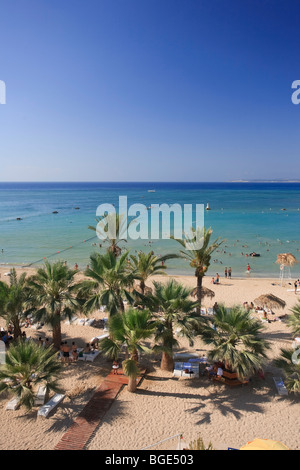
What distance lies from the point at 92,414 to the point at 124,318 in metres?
2.91

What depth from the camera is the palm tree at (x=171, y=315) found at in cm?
929

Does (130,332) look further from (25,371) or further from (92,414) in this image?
(25,371)

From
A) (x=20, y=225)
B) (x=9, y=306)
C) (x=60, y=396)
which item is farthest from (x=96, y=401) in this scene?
(x=20, y=225)

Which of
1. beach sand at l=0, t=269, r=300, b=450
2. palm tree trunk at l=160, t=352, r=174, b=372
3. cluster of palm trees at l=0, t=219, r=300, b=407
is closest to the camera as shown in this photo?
beach sand at l=0, t=269, r=300, b=450

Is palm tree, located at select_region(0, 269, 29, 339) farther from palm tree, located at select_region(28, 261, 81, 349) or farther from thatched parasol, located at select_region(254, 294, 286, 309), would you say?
thatched parasol, located at select_region(254, 294, 286, 309)

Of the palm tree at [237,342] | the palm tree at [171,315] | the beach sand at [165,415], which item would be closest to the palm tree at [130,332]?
the palm tree at [171,315]

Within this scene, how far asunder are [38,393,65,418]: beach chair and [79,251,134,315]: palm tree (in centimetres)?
280

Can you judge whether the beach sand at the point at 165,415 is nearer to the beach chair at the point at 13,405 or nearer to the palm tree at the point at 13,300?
the beach chair at the point at 13,405

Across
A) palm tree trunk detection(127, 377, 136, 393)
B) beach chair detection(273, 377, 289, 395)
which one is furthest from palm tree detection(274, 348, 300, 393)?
palm tree trunk detection(127, 377, 136, 393)

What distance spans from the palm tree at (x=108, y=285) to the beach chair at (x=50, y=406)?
2796 mm

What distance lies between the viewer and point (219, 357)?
29.3 ft

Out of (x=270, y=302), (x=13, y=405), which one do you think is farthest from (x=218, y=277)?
(x=13, y=405)

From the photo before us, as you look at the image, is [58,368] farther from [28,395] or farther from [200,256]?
[200,256]

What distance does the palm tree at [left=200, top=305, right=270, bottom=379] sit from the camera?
8.68 metres
